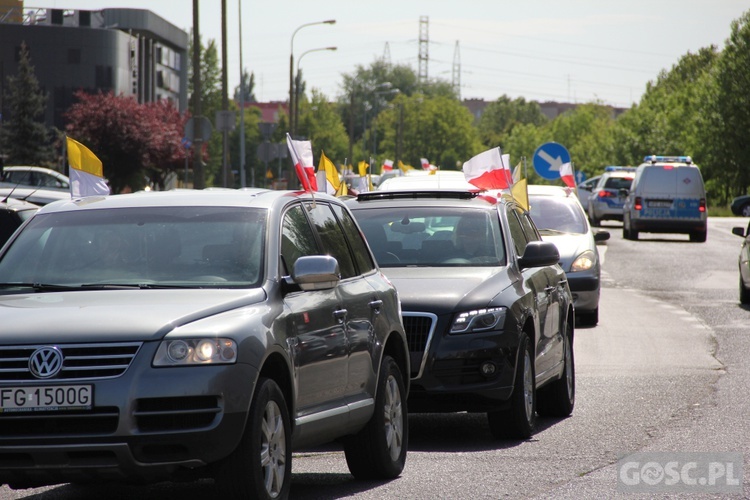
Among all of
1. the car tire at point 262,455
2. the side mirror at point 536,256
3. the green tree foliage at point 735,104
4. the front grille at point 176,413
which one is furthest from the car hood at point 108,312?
the green tree foliage at point 735,104

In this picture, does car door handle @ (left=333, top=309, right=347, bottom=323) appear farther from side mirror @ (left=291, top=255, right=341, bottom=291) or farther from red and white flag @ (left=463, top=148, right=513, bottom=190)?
red and white flag @ (left=463, top=148, right=513, bottom=190)

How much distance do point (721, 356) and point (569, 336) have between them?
3.96m

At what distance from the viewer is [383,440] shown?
8.02 meters

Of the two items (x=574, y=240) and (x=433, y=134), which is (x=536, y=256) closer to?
(x=574, y=240)

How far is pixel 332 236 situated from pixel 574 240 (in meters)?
11.5

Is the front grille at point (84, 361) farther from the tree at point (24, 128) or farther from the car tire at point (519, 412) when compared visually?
the tree at point (24, 128)

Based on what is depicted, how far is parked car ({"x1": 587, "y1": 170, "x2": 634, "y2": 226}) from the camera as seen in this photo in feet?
162

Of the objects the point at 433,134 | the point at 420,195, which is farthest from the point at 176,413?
the point at 433,134

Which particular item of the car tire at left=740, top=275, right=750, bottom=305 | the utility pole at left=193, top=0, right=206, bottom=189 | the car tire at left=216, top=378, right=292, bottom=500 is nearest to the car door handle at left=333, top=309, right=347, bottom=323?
the car tire at left=216, top=378, right=292, bottom=500

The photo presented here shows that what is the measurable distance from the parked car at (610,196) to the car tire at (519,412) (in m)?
39.6

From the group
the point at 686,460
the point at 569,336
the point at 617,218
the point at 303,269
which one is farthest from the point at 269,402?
the point at 617,218

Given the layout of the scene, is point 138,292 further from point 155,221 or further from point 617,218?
point 617,218

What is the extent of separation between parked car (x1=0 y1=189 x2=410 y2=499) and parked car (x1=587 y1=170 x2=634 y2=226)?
137 feet

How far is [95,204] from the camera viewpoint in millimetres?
7652
